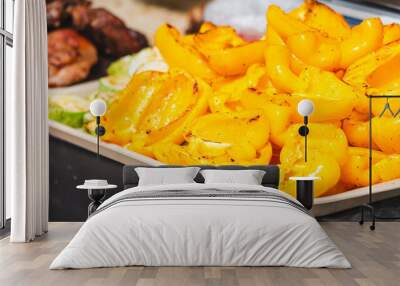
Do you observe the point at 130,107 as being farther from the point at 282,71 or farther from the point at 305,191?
the point at 305,191

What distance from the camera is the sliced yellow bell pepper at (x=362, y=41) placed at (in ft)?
23.4

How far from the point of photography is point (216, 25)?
24.1ft

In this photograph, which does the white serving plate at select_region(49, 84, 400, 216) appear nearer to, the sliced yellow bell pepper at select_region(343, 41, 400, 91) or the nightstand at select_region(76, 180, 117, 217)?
the nightstand at select_region(76, 180, 117, 217)

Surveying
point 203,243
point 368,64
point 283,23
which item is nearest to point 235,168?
point 283,23

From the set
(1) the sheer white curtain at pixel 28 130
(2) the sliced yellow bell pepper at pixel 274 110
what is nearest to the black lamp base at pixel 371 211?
(2) the sliced yellow bell pepper at pixel 274 110

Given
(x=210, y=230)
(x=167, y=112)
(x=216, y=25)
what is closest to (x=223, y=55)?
(x=216, y=25)

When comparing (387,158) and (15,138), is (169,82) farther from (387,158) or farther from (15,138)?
(387,158)

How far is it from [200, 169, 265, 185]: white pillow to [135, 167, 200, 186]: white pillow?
0.66ft

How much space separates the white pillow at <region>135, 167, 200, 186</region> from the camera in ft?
20.6

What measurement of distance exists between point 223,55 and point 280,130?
113cm

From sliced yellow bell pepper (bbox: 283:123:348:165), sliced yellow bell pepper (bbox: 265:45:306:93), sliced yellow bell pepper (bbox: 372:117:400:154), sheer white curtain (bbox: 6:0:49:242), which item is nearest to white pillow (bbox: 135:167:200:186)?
sheer white curtain (bbox: 6:0:49:242)

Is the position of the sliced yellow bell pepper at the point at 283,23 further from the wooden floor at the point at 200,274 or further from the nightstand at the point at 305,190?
the wooden floor at the point at 200,274

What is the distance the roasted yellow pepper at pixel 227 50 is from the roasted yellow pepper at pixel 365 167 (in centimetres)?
160

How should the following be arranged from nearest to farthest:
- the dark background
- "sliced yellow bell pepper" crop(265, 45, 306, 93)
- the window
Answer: the window, "sliced yellow bell pepper" crop(265, 45, 306, 93), the dark background
